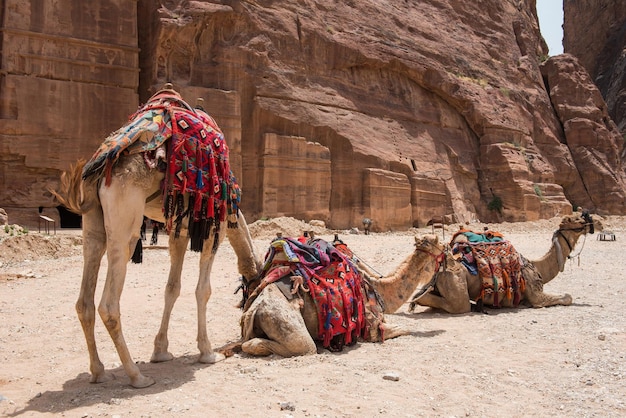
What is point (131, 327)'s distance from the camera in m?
6.70

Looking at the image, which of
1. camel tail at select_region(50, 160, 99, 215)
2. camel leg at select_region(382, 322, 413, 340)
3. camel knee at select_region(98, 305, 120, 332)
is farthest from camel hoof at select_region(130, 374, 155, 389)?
camel leg at select_region(382, 322, 413, 340)

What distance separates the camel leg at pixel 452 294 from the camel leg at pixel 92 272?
4.88 m

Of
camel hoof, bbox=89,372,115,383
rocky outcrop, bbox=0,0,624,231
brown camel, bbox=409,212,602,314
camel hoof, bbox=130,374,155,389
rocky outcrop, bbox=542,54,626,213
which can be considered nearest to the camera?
camel hoof, bbox=130,374,155,389

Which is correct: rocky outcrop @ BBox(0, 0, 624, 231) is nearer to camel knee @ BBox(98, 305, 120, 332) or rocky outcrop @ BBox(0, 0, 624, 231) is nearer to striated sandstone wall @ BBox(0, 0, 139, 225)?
striated sandstone wall @ BBox(0, 0, 139, 225)

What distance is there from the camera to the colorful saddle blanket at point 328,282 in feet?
18.2

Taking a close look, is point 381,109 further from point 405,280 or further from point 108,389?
point 108,389

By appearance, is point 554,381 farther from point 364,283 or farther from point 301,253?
point 301,253

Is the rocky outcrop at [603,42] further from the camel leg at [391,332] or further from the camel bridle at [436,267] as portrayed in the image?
the camel leg at [391,332]

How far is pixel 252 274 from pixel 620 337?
4.22 meters

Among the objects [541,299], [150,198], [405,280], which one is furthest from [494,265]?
[150,198]

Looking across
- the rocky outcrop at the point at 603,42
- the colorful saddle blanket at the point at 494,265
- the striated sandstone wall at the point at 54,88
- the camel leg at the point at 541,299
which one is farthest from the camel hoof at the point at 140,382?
the rocky outcrop at the point at 603,42

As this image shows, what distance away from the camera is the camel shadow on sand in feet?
13.1

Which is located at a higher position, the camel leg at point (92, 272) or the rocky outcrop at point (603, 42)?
the rocky outcrop at point (603, 42)

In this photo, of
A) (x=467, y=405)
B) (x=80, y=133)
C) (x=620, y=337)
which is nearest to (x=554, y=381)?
(x=467, y=405)
